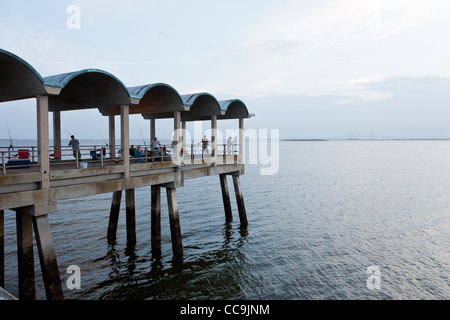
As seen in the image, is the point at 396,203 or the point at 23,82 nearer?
the point at 23,82

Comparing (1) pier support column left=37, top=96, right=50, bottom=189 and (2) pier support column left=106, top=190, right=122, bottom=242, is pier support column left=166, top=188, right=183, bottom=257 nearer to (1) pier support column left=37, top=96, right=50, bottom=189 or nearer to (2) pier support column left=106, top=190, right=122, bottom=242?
(2) pier support column left=106, top=190, right=122, bottom=242

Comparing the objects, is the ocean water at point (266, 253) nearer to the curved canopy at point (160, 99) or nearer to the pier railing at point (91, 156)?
the pier railing at point (91, 156)

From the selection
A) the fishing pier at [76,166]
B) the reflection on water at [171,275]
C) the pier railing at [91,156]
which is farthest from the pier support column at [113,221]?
the pier railing at [91,156]

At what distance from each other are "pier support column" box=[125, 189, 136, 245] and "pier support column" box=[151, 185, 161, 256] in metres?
1.67

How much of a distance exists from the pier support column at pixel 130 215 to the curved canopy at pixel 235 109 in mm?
7253

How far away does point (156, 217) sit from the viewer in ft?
53.9

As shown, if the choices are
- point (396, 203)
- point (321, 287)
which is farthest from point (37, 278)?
point (396, 203)

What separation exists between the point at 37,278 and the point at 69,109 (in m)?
7.89

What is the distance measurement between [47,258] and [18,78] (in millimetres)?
5779

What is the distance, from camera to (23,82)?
35.0ft
